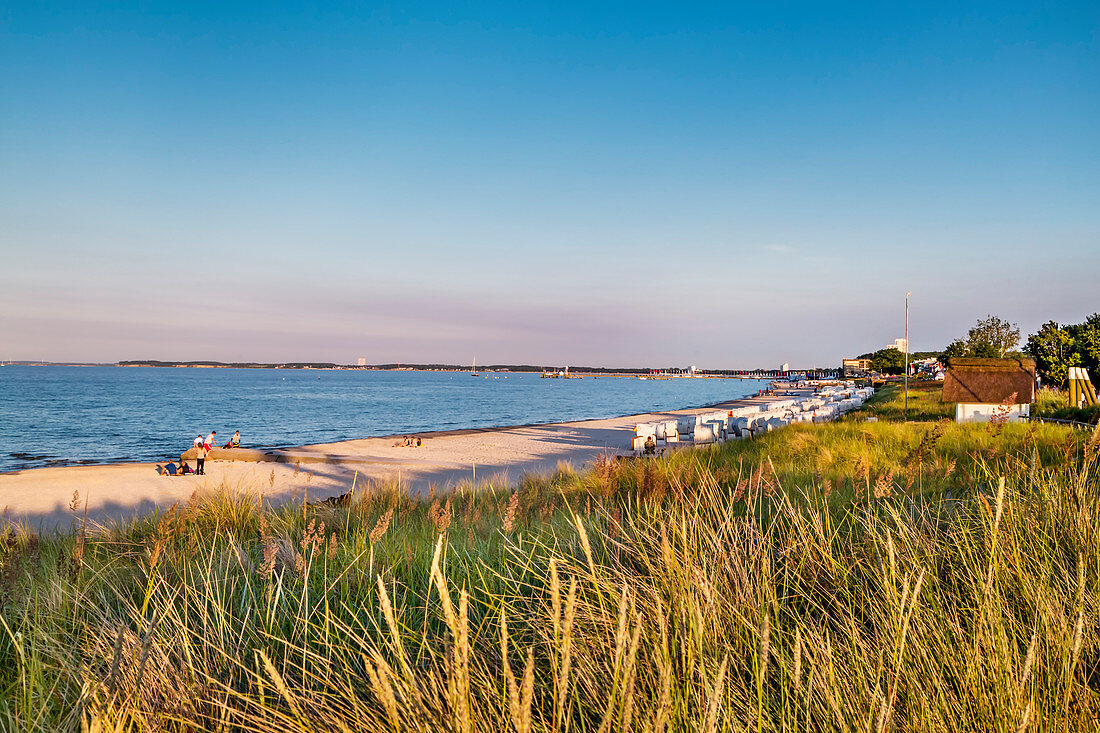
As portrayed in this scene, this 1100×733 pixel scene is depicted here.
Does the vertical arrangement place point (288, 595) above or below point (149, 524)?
above

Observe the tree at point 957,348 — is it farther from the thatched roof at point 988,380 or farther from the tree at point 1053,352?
the thatched roof at point 988,380

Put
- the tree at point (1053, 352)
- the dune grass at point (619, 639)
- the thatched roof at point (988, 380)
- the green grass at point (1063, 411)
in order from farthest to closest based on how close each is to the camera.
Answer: the tree at point (1053, 352), the thatched roof at point (988, 380), the green grass at point (1063, 411), the dune grass at point (619, 639)

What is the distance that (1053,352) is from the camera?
33.3 m

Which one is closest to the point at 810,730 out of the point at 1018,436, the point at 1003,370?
the point at 1018,436

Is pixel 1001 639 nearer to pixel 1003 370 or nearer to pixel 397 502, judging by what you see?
pixel 397 502

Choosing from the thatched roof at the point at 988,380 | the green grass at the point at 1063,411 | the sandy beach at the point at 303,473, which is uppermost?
the thatched roof at the point at 988,380

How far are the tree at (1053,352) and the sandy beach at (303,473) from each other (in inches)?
881

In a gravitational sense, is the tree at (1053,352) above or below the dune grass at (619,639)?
above

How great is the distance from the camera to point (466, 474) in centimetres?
1495

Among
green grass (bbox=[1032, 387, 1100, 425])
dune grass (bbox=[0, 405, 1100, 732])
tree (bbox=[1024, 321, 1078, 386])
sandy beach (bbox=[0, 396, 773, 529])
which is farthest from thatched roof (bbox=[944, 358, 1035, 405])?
tree (bbox=[1024, 321, 1078, 386])

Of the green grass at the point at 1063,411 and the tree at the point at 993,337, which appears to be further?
the tree at the point at 993,337

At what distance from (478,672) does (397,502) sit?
4946mm

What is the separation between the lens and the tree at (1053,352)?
3134cm

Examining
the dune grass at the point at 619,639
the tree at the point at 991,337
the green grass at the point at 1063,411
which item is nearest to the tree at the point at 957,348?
the tree at the point at 991,337
